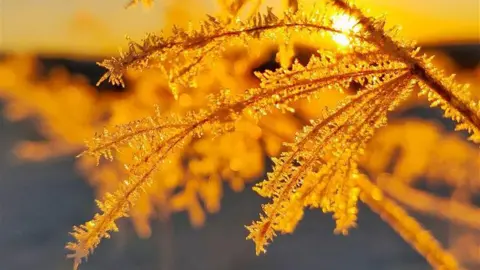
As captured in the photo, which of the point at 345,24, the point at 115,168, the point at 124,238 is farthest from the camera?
the point at 124,238

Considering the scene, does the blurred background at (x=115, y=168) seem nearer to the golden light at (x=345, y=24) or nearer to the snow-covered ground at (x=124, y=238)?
the snow-covered ground at (x=124, y=238)

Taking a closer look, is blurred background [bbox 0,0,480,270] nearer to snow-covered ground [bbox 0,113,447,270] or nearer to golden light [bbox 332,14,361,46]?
snow-covered ground [bbox 0,113,447,270]

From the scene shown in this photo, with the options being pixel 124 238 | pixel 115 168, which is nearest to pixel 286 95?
pixel 115 168

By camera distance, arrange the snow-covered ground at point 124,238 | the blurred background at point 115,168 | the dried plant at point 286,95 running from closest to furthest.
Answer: the dried plant at point 286,95 < the blurred background at point 115,168 < the snow-covered ground at point 124,238

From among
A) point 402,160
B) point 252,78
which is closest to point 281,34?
point 252,78

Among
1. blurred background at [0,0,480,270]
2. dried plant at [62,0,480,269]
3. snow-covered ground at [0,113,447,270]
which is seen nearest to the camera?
dried plant at [62,0,480,269]

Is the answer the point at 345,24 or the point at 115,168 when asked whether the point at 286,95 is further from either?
the point at 115,168

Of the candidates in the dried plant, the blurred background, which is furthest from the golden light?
the blurred background

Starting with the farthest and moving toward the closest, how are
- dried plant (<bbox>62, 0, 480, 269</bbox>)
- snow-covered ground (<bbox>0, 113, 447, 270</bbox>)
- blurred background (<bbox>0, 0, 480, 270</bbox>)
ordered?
snow-covered ground (<bbox>0, 113, 447, 270</bbox>), blurred background (<bbox>0, 0, 480, 270</bbox>), dried plant (<bbox>62, 0, 480, 269</bbox>)

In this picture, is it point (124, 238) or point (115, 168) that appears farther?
point (124, 238)

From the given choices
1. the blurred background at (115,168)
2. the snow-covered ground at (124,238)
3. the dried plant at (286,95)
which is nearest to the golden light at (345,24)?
the dried plant at (286,95)
